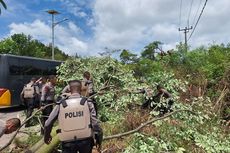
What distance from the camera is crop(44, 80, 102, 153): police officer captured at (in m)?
5.80

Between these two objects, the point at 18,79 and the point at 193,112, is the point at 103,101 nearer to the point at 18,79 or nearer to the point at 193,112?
the point at 193,112

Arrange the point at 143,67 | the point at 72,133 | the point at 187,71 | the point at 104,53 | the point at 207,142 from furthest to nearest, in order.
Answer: the point at 143,67
the point at 187,71
the point at 104,53
the point at 207,142
the point at 72,133

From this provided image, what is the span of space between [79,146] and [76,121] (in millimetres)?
397

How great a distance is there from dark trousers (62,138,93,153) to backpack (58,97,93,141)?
83mm

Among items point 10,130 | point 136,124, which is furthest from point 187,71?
point 10,130

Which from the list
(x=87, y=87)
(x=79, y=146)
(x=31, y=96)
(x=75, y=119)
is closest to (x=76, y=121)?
(x=75, y=119)

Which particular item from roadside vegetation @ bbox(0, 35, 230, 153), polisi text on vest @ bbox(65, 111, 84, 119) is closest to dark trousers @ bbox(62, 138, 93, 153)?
polisi text on vest @ bbox(65, 111, 84, 119)

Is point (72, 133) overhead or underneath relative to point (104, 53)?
underneath

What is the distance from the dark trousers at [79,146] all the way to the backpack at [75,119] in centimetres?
8

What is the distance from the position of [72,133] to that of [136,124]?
3919 millimetres

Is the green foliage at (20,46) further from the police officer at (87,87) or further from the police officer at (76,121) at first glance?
the police officer at (76,121)

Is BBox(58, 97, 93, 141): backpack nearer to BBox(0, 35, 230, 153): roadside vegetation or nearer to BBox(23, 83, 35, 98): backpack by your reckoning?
BBox(0, 35, 230, 153): roadside vegetation

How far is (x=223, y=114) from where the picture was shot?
12.9 meters

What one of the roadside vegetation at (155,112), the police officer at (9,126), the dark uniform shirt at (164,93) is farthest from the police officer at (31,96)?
the police officer at (9,126)
